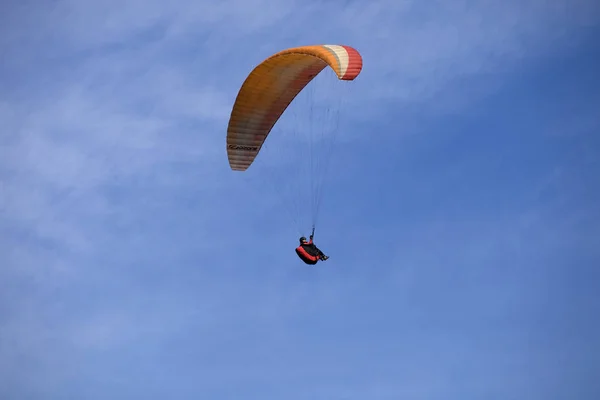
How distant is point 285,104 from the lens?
56156 millimetres

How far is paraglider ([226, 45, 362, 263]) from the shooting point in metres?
49.3

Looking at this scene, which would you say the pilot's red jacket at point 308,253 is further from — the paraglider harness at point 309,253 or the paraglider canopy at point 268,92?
the paraglider canopy at point 268,92

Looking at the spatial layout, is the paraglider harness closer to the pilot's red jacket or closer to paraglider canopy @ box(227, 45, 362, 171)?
the pilot's red jacket

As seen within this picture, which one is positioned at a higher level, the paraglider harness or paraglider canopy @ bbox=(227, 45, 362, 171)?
paraglider canopy @ bbox=(227, 45, 362, 171)

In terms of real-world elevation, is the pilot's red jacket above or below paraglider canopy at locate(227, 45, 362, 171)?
below

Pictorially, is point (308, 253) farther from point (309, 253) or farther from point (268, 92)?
point (268, 92)

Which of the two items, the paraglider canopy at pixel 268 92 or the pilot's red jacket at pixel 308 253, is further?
the pilot's red jacket at pixel 308 253

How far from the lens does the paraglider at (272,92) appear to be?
4931 cm

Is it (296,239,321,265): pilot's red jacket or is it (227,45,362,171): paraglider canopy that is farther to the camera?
(296,239,321,265): pilot's red jacket

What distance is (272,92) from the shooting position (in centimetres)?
5466

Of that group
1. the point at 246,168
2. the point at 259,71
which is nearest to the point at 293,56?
the point at 259,71

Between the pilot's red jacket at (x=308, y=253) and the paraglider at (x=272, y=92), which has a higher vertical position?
the paraglider at (x=272, y=92)

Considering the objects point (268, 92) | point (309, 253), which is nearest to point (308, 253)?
point (309, 253)

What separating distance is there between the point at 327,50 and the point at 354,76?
8.93 ft
